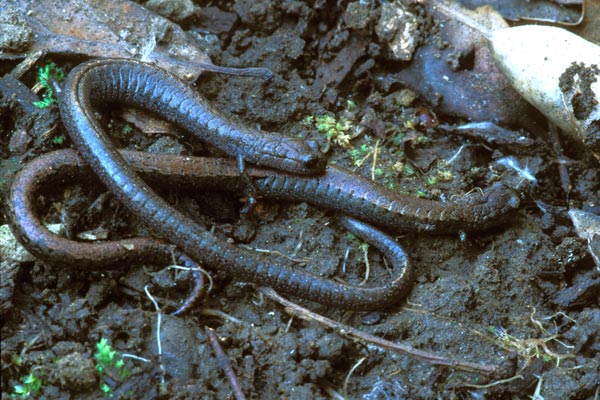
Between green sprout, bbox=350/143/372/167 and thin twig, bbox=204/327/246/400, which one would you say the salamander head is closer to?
green sprout, bbox=350/143/372/167

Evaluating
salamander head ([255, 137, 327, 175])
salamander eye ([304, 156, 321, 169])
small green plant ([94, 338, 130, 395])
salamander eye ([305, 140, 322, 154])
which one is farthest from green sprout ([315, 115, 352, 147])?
small green plant ([94, 338, 130, 395])

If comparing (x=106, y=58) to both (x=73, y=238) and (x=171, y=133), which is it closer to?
(x=171, y=133)

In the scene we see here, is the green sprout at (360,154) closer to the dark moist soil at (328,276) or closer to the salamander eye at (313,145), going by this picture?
the dark moist soil at (328,276)

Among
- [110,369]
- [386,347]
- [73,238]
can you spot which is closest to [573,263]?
[386,347]

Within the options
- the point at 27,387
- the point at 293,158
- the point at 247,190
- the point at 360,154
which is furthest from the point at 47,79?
the point at 360,154

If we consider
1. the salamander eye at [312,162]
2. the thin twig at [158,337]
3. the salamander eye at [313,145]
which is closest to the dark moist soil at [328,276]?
the thin twig at [158,337]

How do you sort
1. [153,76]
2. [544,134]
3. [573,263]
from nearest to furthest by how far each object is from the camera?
[573,263]
[153,76]
[544,134]
